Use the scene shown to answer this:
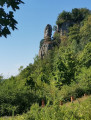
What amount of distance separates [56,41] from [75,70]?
123 feet

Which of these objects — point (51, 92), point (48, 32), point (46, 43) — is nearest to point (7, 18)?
point (51, 92)

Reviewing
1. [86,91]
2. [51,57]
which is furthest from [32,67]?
[86,91]

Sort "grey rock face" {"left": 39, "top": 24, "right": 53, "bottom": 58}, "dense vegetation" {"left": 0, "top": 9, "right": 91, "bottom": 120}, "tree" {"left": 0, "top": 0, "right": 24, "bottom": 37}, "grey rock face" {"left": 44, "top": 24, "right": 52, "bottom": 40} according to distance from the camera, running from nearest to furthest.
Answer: "tree" {"left": 0, "top": 0, "right": 24, "bottom": 37}
"dense vegetation" {"left": 0, "top": 9, "right": 91, "bottom": 120}
"grey rock face" {"left": 39, "top": 24, "right": 53, "bottom": 58}
"grey rock face" {"left": 44, "top": 24, "right": 52, "bottom": 40}

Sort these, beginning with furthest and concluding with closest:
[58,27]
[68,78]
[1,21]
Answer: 1. [58,27]
2. [68,78]
3. [1,21]

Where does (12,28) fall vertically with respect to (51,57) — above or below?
below

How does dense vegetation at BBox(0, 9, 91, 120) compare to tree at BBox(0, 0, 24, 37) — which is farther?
dense vegetation at BBox(0, 9, 91, 120)

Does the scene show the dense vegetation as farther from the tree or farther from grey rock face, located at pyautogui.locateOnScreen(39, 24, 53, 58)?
grey rock face, located at pyautogui.locateOnScreen(39, 24, 53, 58)

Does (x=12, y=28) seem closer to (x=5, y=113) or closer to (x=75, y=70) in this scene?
(x=5, y=113)

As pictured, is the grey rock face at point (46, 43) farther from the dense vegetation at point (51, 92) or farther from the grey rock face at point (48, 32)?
the dense vegetation at point (51, 92)

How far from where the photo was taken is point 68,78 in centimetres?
2642

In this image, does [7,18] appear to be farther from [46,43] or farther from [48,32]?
[48,32]

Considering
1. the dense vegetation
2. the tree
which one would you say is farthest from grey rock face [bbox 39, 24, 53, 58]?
A: the tree

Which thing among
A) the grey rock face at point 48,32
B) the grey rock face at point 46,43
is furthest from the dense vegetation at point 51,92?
the grey rock face at point 48,32

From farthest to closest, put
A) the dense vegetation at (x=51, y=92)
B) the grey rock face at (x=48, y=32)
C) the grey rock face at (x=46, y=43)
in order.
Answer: the grey rock face at (x=48, y=32) → the grey rock face at (x=46, y=43) → the dense vegetation at (x=51, y=92)
